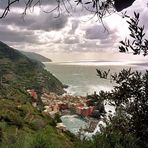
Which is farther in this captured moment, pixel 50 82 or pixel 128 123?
pixel 50 82

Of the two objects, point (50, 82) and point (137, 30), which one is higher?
point (137, 30)

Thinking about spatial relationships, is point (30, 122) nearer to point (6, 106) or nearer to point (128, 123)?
point (6, 106)

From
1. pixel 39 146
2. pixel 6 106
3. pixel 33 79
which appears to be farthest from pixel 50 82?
pixel 39 146

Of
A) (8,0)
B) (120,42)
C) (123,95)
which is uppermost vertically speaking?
(8,0)

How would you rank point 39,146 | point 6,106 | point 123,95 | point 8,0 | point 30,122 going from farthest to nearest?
point 6,106 < point 30,122 < point 39,146 < point 123,95 < point 8,0

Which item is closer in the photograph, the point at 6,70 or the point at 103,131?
the point at 103,131

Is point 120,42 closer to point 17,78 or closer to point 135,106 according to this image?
point 135,106

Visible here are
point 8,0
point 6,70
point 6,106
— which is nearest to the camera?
point 8,0

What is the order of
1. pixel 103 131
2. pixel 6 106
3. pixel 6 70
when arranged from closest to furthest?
1. pixel 103 131
2. pixel 6 106
3. pixel 6 70

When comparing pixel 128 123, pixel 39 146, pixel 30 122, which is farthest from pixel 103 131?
pixel 30 122
